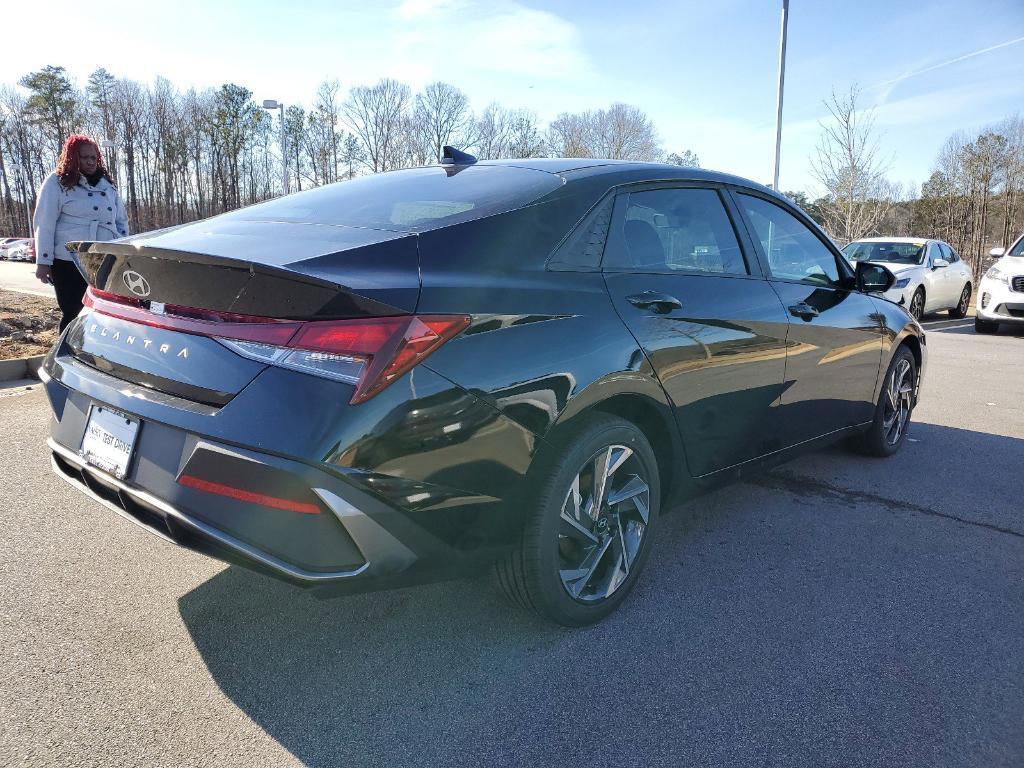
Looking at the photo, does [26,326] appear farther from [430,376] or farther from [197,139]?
[197,139]

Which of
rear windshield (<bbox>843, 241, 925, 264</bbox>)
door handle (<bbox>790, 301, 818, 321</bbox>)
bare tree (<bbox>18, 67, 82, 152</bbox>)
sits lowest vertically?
door handle (<bbox>790, 301, 818, 321</bbox>)

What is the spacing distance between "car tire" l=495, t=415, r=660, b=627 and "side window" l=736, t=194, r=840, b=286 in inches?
55.6

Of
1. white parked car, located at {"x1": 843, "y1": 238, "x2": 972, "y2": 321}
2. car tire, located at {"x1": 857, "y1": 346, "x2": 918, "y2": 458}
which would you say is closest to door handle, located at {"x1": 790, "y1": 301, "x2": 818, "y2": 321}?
car tire, located at {"x1": 857, "y1": 346, "x2": 918, "y2": 458}

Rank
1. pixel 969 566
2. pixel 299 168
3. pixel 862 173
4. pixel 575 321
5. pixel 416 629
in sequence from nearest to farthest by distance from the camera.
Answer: pixel 575 321
pixel 416 629
pixel 969 566
pixel 862 173
pixel 299 168

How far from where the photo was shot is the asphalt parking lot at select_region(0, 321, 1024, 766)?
2.00m

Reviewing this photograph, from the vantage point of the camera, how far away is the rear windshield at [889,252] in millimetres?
13781

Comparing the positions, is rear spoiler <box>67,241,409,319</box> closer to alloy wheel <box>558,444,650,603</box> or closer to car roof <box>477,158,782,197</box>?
alloy wheel <box>558,444,650,603</box>

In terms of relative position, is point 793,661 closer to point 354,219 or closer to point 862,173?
point 354,219

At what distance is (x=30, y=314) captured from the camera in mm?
9508

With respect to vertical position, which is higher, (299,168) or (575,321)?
(299,168)

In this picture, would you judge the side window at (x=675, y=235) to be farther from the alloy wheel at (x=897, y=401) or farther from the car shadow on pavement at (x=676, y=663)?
the alloy wheel at (x=897, y=401)

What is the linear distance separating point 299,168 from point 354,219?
64.1 metres

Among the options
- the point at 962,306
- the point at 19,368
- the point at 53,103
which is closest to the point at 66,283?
the point at 19,368

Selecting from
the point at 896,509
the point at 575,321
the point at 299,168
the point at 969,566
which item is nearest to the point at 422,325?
the point at 575,321
